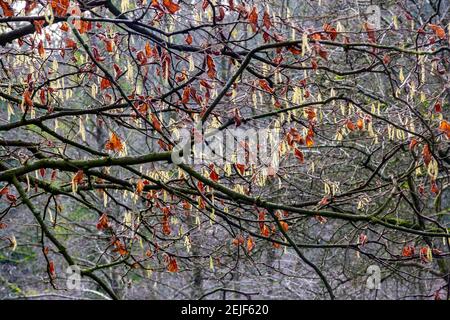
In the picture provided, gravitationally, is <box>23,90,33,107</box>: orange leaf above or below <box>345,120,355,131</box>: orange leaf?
below

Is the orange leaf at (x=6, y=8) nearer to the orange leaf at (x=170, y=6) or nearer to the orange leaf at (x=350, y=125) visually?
the orange leaf at (x=170, y=6)

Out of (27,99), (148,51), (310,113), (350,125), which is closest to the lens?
(27,99)

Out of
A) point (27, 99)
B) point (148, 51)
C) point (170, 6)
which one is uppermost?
point (170, 6)

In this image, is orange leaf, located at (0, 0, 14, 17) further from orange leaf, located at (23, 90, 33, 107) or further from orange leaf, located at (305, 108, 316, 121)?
orange leaf, located at (305, 108, 316, 121)

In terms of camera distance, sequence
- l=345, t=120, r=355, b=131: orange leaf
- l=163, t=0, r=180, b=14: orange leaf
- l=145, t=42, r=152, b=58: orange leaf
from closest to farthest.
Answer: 1. l=163, t=0, r=180, b=14: orange leaf
2. l=145, t=42, r=152, b=58: orange leaf
3. l=345, t=120, r=355, b=131: orange leaf

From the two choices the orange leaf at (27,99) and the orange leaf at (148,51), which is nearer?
the orange leaf at (27,99)

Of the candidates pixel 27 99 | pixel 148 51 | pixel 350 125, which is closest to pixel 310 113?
pixel 350 125

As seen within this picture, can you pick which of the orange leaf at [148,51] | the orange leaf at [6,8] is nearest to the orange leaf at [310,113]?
the orange leaf at [148,51]

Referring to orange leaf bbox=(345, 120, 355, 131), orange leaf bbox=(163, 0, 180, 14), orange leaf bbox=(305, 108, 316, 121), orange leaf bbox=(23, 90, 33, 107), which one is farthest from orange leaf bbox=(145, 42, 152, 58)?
orange leaf bbox=(345, 120, 355, 131)

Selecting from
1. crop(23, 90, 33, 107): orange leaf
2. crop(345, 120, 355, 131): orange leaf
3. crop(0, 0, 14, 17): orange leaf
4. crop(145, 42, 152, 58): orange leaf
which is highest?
crop(0, 0, 14, 17): orange leaf

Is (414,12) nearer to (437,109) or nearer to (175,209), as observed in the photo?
(437,109)

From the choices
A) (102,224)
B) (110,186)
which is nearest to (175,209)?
(110,186)

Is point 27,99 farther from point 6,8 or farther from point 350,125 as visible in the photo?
point 350,125
